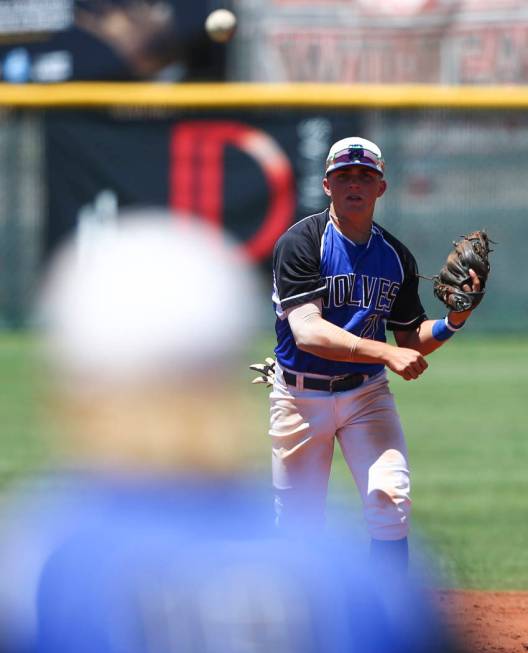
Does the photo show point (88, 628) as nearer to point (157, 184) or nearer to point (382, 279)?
point (382, 279)

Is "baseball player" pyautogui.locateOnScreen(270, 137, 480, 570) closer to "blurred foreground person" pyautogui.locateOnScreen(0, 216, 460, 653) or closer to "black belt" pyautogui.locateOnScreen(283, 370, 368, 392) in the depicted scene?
"black belt" pyautogui.locateOnScreen(283, 370, 368, 392)

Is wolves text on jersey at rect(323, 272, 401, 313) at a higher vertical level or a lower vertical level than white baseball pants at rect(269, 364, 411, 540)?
higher

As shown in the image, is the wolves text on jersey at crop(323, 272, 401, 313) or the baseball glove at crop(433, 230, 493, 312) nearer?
the baseball glove at crop(433, 230, 493, 312)

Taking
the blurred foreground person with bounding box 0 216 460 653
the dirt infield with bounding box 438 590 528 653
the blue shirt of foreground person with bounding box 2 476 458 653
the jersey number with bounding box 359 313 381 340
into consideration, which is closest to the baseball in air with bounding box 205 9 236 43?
the dirt infield with bounding box 438 590 528 653

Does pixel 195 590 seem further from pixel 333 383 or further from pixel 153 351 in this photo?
pixel 333 383

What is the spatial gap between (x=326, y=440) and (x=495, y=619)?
1.05 metres

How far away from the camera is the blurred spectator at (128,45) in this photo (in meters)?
15.0

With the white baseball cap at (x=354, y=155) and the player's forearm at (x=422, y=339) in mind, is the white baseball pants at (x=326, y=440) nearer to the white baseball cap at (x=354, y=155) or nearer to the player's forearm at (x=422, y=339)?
the player's forearm at (x=422, y=339)

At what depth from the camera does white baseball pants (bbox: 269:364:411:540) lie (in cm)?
433

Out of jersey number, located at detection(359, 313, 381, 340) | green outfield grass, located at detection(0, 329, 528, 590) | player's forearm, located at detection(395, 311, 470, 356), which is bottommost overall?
green outfield grass, located at detection(0, 329, 528, 590)

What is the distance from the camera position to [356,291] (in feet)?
14.1

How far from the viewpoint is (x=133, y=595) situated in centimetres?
134

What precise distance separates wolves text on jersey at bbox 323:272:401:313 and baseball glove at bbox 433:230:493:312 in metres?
0.22

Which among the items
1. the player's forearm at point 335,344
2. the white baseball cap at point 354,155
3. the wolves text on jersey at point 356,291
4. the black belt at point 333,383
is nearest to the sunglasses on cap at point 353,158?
the white baseball cap at point 354,155
